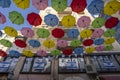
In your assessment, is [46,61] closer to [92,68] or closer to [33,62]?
[33,62]

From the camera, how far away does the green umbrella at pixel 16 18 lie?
9852 millimetres

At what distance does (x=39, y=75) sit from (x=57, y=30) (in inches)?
204

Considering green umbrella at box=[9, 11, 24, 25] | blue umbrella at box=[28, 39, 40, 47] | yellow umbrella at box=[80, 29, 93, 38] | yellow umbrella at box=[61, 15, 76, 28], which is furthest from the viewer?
blue umbrella at box=[28, 39, 40, 47]

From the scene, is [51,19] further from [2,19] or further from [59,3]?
[2,19]

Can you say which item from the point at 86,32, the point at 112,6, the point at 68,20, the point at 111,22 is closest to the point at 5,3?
the point at 68,20

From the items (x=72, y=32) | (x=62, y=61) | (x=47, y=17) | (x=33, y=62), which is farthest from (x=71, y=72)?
(x=47, y=17)

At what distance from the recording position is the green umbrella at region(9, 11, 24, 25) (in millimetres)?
9852

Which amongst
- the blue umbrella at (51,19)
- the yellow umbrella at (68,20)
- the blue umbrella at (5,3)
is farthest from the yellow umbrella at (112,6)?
the blue umbrella at (5,3)

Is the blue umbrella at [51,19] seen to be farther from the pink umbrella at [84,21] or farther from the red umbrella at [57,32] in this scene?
the pink umbrella at [84,21]

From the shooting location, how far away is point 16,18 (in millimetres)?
9977

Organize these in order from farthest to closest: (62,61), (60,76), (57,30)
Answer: (62,61) < (60,76) < (57,30)

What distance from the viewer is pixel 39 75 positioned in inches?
592

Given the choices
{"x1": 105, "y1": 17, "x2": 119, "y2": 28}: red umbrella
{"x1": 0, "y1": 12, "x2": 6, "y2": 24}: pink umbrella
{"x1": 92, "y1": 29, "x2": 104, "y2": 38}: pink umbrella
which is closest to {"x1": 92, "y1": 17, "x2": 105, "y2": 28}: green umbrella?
{"x1": 105, "y1": 17, "x2": 119, "y2": 28}: red umbrella

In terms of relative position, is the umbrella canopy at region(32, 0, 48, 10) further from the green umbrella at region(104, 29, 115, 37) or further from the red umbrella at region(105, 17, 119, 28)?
the green umbrella at region(104, 29, 115, 37)
